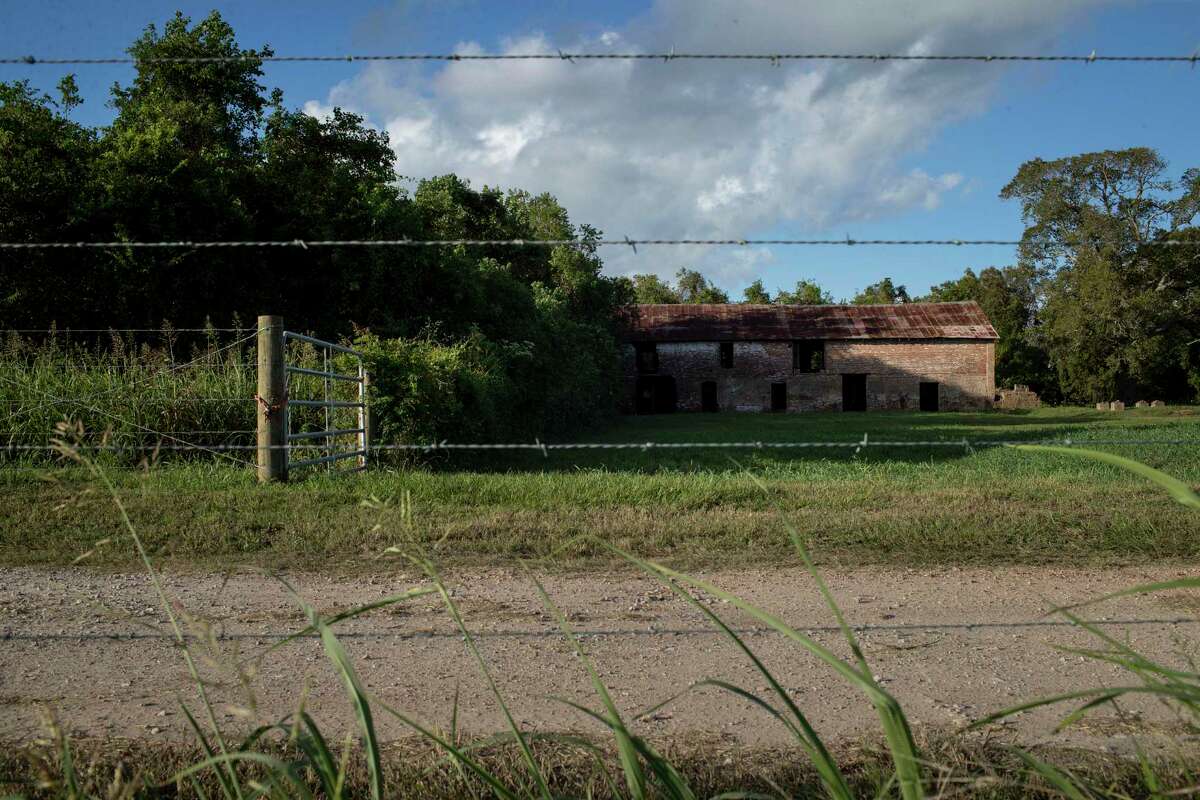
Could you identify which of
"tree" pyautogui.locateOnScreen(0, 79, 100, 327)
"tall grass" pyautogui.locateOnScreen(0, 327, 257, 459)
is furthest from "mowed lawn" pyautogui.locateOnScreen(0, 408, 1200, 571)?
"tree" pyautogui.locateOnScreen(0, 79, 100, 327)

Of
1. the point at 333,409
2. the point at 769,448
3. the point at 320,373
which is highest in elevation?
the point at 320,373

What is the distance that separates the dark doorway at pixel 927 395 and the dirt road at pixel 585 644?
127 ft

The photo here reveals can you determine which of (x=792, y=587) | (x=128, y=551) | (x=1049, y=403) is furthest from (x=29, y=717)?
(x=1049, y=403)

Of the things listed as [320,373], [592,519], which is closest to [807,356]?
[320,373]

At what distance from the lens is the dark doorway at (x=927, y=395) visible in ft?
139

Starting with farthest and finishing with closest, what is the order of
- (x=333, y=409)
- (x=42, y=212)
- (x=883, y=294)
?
(x=883, y=294)
(x=42, y=212)
(x=333, y=409)

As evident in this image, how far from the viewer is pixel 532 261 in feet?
116

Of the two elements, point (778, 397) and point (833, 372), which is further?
point (778, 397)

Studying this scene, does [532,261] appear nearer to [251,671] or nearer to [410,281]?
[410,281]

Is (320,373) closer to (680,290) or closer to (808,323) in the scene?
(808,323)

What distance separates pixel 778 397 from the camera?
44031 mm

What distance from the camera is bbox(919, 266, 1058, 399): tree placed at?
46.2 m

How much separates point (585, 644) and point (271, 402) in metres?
5.28

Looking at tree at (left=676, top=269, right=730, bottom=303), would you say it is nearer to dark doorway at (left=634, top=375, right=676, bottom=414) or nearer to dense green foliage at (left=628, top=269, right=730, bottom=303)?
dense green foliage at (left=628, top=269, right=730, bottom=303)
